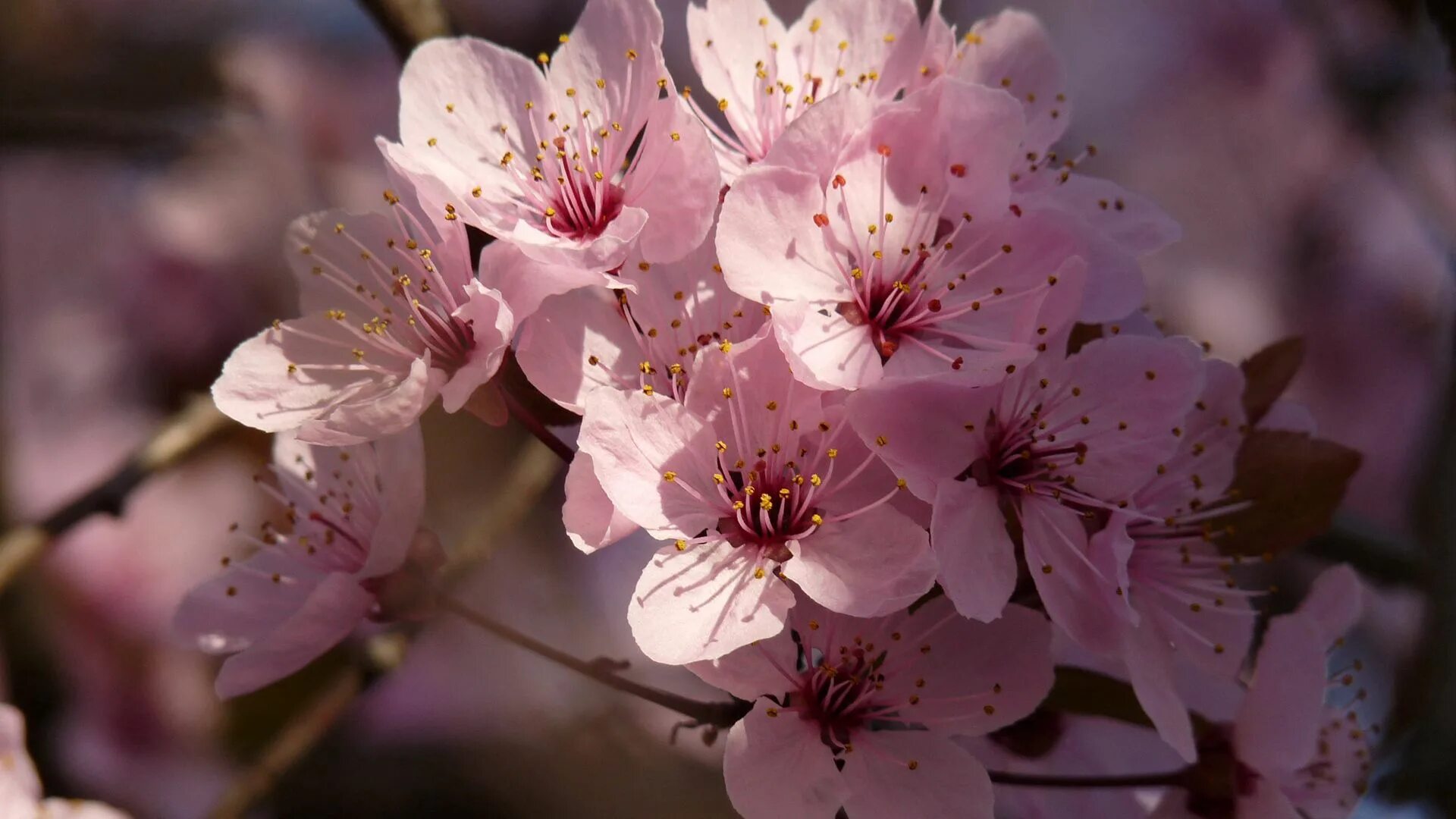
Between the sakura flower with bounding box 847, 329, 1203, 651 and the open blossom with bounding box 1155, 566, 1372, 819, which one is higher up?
the sakura flower with bounding box 847, 329, 1203, 651

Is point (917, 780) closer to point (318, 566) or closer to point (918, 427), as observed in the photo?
point (918, 427)

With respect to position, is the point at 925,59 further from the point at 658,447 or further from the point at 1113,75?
the point at 1113,75

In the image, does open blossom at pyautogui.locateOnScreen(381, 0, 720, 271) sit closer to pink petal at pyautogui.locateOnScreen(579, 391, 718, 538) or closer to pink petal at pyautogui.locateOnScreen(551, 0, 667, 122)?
pink petal at pyautogui.locateOnScreen(551, 0, 667, 122)

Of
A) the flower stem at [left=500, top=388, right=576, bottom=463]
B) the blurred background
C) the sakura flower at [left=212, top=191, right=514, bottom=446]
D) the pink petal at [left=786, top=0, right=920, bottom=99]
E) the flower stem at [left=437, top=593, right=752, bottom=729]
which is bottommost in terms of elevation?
the blurred background

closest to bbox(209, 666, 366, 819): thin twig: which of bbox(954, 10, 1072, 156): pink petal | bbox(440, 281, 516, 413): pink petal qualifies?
bbox(440, 281, 516, 413): pink petal

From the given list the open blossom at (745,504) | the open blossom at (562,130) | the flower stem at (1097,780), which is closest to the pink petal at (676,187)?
the open blossom at (562,130)

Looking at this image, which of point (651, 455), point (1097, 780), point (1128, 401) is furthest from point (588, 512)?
point (1097, 780)

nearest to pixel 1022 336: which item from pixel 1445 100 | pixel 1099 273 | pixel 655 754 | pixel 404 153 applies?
A: pixel 1099 273
